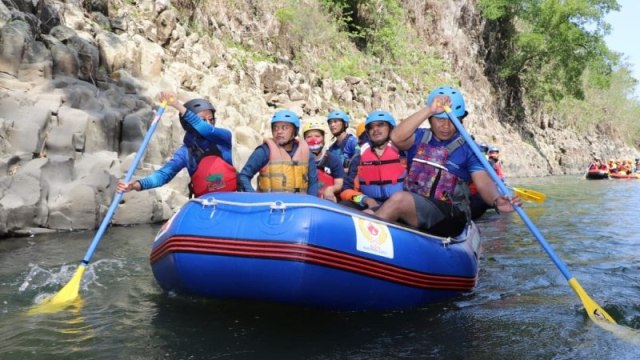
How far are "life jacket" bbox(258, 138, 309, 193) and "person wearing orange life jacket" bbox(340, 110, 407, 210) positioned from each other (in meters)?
0.44

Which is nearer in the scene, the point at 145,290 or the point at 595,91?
the point at 145,290

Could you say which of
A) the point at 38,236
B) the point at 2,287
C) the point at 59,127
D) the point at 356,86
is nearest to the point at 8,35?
the point at 59,127

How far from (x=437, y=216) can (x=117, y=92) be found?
716 centimetres

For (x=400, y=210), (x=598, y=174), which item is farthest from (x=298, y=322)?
(x=598, y=174)

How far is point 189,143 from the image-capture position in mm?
4535

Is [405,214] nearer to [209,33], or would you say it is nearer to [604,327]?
[604,327]

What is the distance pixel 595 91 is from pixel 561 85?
1664 centimetres

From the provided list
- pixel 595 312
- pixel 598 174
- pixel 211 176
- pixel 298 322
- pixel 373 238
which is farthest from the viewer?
pixel 598 174

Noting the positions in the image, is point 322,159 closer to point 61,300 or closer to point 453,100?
point 453,100

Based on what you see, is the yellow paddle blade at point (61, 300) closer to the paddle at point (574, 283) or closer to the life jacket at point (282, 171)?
the life jacket at point (282, 171)

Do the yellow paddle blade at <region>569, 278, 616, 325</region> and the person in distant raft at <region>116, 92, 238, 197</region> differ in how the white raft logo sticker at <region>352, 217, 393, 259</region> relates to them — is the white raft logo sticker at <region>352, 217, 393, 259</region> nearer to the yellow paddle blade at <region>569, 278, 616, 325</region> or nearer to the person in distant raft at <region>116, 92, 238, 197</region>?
the yellow paddle blade at <region>569, 278, 616, 325</region>

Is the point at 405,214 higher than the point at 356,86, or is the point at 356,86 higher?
the point at 356,86

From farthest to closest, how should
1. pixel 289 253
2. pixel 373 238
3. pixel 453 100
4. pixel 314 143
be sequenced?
1. pixel 314 143
2. pixel 453 100
3. pixel 373 238
4. pixel 289 253

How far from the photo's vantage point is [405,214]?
3.91 meters
